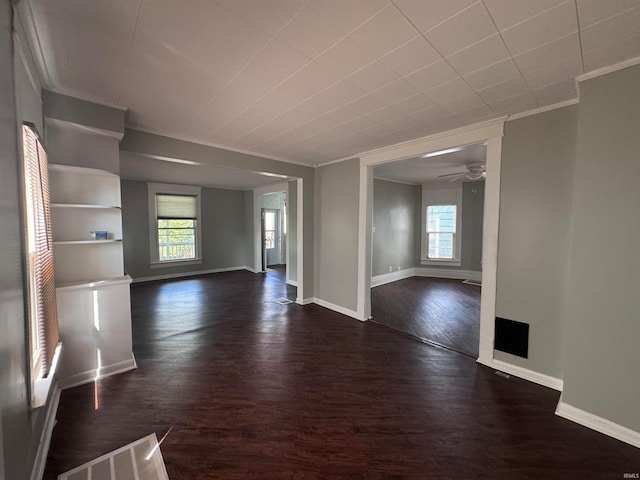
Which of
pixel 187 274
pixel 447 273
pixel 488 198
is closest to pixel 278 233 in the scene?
pixel 187 274

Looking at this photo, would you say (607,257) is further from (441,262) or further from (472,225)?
(441,262)

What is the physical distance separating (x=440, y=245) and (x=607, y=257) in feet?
18.2

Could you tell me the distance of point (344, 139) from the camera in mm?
3342

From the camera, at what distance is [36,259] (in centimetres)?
161

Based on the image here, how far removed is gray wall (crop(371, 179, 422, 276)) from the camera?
646cm

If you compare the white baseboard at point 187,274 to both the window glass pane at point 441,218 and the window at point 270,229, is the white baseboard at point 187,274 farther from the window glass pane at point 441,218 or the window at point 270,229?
the window glass pane at point 441,218

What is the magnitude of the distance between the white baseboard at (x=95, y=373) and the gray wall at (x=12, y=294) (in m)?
1.12

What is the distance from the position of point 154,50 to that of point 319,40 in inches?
41.3

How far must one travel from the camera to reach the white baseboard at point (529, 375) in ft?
7.89

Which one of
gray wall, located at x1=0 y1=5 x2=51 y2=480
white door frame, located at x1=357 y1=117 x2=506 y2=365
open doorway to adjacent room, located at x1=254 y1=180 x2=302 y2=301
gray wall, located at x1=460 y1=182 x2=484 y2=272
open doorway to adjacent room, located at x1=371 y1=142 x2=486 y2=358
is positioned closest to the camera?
gray wall, located at x1=0 y1=5 x2=51 y2=480

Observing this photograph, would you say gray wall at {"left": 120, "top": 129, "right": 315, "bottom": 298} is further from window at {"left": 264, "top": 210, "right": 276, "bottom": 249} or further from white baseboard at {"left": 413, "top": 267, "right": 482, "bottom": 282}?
window at {"left": 264, "top": 210, "right": 276, "bottom": 249}

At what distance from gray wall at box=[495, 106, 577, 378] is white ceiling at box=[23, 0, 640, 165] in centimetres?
31

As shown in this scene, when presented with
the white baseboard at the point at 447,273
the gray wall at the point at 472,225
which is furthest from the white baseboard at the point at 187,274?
the gray wall at the point at 472,225

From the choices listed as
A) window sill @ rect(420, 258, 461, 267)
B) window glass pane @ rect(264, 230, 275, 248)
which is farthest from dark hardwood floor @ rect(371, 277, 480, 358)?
window glass pane @ rect(264, 230, 275, 248)
